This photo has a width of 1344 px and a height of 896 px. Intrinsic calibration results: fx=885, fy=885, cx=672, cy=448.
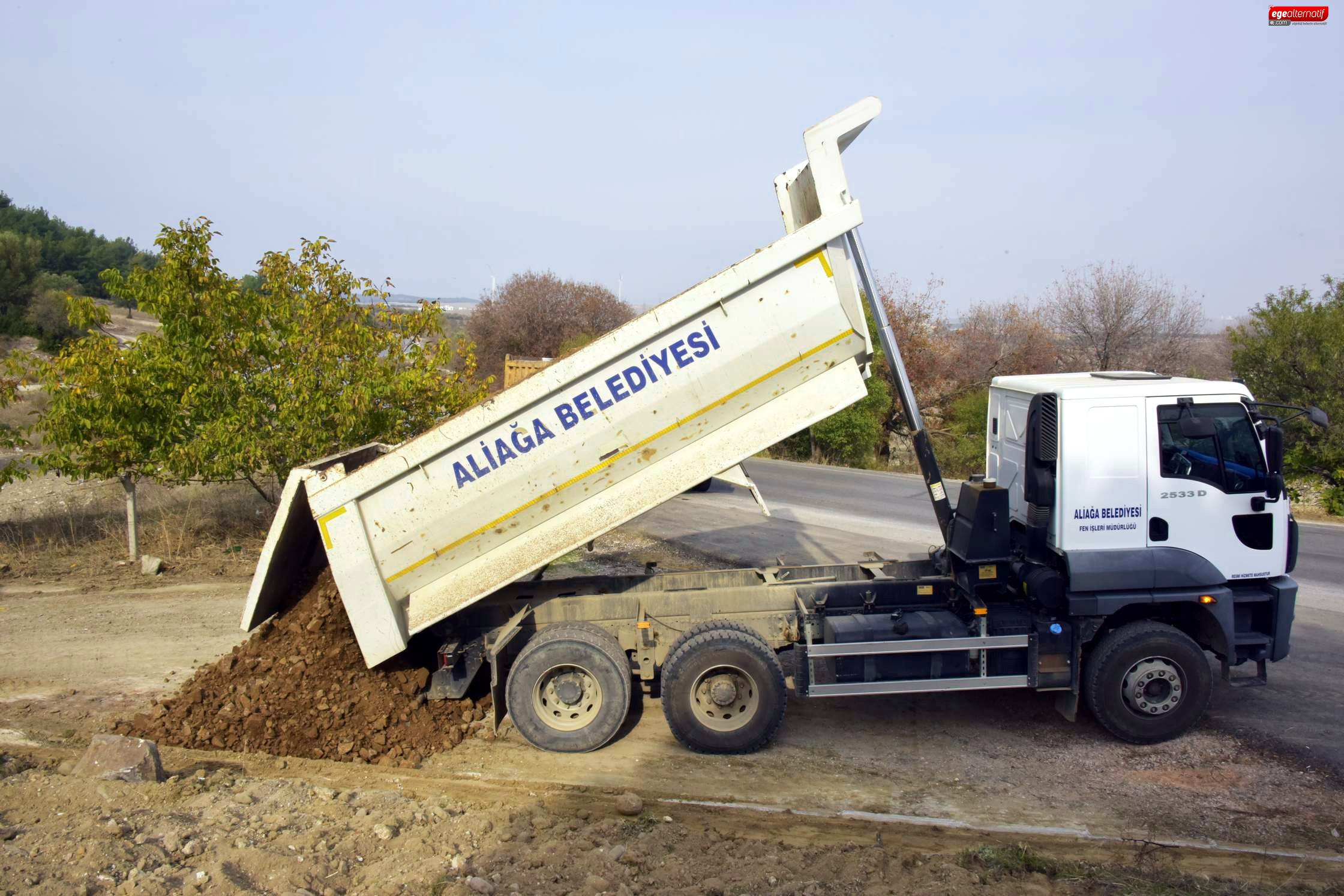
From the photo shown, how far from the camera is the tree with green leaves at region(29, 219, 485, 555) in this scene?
10492 mm

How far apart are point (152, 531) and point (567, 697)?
362 inches

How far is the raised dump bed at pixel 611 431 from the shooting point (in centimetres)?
581

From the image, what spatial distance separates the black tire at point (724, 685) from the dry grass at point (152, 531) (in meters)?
7.63

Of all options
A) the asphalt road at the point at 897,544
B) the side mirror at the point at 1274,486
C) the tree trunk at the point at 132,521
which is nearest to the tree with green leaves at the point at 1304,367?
the asphalt road at the point at 897,544

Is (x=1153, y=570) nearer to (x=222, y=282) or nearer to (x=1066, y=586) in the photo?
(x=1066, y=586)

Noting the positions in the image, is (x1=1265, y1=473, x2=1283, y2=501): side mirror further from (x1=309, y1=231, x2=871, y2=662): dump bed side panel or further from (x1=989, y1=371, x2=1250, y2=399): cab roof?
(x1=309, y1=231, x2=871, y2=662): dump bed side panel

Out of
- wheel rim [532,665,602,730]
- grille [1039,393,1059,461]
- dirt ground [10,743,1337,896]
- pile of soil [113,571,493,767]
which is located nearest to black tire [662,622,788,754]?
wheel rim [532,665,602,730]

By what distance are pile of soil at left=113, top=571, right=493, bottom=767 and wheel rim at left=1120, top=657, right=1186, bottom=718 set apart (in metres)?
4.56

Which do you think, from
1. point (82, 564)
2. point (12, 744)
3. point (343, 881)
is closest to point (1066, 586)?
point (343, 881)

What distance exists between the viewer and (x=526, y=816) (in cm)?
518

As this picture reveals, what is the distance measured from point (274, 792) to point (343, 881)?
1.12m

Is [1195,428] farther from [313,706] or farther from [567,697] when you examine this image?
[313,706]

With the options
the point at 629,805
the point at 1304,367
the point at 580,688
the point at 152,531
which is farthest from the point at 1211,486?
the point at 1304,367

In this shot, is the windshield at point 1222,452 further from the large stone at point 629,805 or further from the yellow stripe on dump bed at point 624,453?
the large stone at point 629,805
